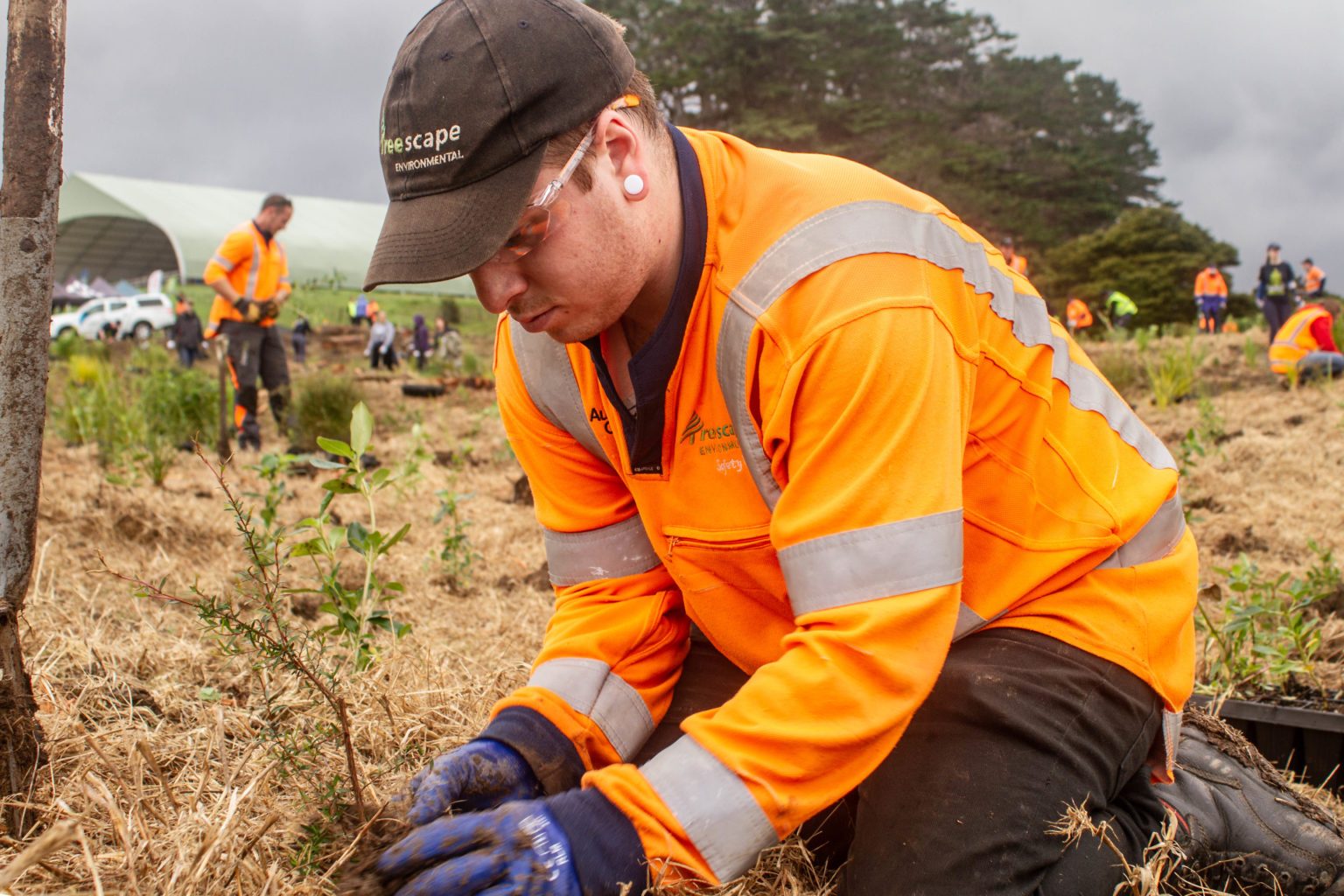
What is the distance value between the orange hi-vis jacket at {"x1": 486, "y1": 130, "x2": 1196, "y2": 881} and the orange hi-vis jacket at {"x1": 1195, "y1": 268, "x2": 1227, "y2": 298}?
70.2ft

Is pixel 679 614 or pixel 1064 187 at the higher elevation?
pixel 1064 187

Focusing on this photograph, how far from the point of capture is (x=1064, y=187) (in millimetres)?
32875

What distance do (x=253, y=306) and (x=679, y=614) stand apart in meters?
5.98

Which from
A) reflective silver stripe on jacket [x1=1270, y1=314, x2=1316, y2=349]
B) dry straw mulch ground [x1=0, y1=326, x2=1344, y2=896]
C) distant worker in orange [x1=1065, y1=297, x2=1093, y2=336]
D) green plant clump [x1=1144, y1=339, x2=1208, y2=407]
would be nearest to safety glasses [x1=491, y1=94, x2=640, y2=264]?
dry straw mulch ground [x1=0, y1=326, x2=1344, y2=896]

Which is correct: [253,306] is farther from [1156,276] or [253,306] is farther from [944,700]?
[1156,276]

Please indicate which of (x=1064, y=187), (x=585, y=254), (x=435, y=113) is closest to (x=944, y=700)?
(x=585, y=254)

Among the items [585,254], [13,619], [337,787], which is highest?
[585,254]

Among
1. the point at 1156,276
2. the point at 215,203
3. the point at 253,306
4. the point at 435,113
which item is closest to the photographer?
the point at 435,113

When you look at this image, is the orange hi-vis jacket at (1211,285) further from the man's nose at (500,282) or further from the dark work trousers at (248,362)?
the man's nose at (500,282)

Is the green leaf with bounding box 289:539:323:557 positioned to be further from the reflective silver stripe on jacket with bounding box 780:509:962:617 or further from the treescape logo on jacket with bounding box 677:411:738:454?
the reflective silver stripe on jacket with bounding box 780:509:962:617

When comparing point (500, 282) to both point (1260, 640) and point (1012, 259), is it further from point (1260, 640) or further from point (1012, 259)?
point (1012, 259)

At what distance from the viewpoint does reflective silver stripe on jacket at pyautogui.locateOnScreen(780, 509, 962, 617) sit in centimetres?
→ 138

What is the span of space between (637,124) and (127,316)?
99.1ft

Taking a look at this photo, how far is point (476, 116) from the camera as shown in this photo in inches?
57.1
